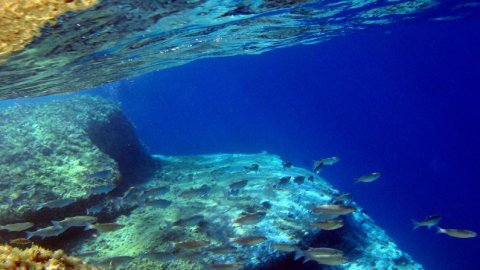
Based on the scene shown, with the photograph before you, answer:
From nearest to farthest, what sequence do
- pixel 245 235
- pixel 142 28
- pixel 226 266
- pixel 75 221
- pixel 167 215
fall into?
pixel 226 266 → pixel 75 221 → pixel 245 235 → pixel 167 215 → pixel 142 28

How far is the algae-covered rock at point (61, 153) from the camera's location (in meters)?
12.3

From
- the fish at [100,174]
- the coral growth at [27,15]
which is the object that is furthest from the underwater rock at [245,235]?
the coral growth at [27,15]

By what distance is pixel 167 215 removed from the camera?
42.8ft

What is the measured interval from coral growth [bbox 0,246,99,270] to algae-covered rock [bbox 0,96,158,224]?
734 centimetres

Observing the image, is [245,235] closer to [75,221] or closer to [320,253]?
[320,253]

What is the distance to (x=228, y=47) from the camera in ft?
79.7

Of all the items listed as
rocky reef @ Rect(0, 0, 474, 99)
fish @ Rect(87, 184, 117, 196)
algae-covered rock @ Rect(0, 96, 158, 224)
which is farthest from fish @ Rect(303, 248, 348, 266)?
rocky reef @ Rect(0, 0, 474, 99)

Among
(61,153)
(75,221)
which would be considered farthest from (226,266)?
(61,153)

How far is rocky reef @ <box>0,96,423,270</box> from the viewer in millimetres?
9781

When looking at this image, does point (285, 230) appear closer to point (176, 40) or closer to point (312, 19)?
point (176, 40)

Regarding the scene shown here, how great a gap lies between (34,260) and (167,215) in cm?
929

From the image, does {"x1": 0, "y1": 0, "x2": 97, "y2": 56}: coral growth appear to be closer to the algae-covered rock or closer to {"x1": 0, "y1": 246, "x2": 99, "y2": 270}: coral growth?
the algae-covered rock

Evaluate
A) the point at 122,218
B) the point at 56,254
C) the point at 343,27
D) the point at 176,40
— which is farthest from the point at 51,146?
the point at 343,27

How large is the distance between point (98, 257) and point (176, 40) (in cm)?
1117
